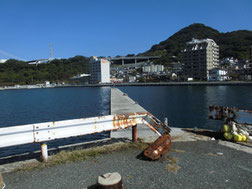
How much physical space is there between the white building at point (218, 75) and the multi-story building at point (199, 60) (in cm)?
352

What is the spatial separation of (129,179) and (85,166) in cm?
125

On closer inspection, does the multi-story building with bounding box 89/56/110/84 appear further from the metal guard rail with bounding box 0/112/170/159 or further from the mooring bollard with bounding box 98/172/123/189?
the mooring bollard with bounding box 98/172/123/189

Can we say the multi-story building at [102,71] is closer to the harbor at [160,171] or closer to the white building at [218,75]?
the white building at [218,75]

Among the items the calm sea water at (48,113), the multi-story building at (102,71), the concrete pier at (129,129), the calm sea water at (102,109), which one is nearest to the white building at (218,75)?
the calm sea water at (102,109)

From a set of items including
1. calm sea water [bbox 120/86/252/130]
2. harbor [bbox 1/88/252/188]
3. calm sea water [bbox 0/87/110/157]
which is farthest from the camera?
calm sea water [bbox 120/86/252/130]

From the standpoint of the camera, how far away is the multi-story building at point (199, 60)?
114188 millimetres

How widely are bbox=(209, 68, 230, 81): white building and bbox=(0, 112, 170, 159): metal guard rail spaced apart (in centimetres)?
10986

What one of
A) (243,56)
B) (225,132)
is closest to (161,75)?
(243,56)

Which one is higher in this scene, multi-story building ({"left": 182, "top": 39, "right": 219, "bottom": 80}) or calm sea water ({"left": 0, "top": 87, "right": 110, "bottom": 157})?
multi-story building ({"left": 182, "top": 39, "right": 219, "bottom": 80})

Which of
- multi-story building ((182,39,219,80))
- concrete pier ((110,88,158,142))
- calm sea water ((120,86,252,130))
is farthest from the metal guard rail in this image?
multi-story building ((182,39,219,80))

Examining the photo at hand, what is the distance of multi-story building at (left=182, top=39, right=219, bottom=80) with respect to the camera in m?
114

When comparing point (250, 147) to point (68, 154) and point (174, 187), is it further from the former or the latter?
point (68, 154)

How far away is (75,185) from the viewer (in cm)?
392

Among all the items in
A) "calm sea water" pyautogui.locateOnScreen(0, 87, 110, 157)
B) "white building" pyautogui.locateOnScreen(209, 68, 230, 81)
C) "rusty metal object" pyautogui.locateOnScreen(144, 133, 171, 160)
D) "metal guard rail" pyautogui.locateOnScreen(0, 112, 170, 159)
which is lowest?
"calm sea water" pyautogui.locateOnScreen(0, 87, 110, 157)
